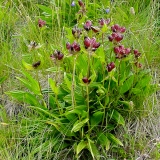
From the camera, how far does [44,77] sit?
6.82ft

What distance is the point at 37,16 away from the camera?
2494mm

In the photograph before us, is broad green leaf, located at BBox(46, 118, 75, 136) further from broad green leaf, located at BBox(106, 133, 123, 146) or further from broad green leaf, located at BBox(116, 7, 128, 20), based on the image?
broad green leaf, located at BBox(116, 7, 128, 20)

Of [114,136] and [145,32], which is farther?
[145,32]

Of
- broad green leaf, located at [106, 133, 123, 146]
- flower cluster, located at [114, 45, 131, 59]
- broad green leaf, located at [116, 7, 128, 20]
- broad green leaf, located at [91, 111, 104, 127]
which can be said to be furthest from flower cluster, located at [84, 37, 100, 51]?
broad green leaf, located at [116, 7, 128, 20]

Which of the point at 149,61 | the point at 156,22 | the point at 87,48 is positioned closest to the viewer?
the point at 87,48

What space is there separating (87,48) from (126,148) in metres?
0.60

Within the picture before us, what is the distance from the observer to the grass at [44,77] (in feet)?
5.90

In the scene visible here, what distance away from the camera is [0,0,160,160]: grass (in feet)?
5.90

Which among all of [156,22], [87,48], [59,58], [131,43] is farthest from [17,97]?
[156,22]

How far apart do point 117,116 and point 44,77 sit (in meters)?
0.52

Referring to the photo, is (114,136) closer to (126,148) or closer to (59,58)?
(126,148)

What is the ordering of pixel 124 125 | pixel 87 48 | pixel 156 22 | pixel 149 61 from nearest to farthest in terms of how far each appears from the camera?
pixel 87 48 < pixel 124 125 < pixel 149 61 < pixel 156 22

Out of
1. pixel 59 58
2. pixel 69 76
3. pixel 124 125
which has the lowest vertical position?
pixel 124 125

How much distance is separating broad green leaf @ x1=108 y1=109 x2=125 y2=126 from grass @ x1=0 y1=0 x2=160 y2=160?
6 cm
